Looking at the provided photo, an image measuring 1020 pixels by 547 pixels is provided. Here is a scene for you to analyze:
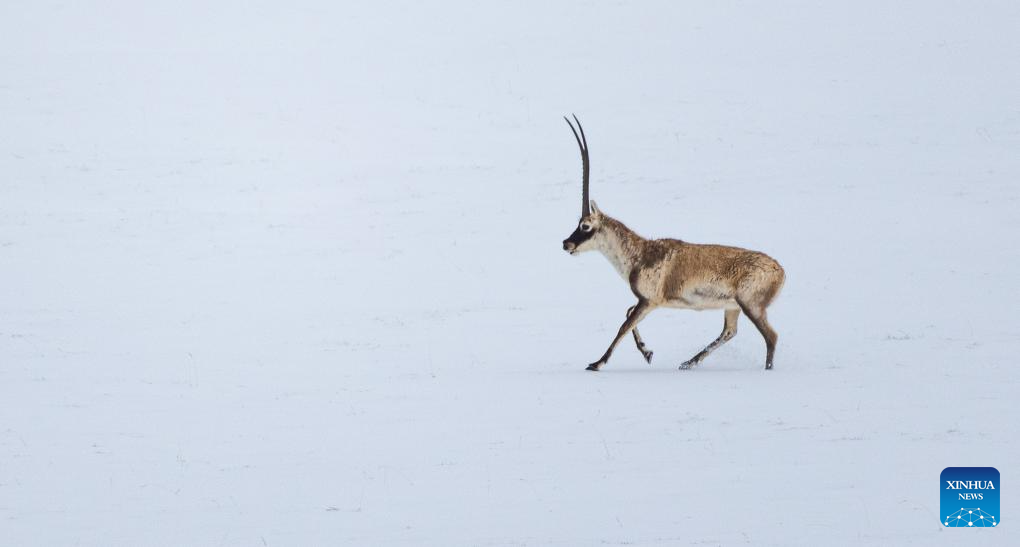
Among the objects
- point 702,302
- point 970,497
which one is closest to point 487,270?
point 702,302

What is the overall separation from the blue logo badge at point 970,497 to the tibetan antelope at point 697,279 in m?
4.48

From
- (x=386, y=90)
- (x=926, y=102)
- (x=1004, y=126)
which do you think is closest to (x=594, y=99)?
(x=386, y=90)

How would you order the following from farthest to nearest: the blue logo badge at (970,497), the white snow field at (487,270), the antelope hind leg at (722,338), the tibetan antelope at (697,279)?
the antelope hind leg at (722,338)
the tibetan antelope at (697,279)
the white snow field at (487,270)
the blue logo badge at (970,497)

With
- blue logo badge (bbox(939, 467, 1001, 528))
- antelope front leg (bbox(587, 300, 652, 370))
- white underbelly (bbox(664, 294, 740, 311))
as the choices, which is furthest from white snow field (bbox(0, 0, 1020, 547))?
white underbelly (bbox(664, 294, 740, 311))

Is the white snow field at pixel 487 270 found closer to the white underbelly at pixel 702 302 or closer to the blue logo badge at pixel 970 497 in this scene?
the blue logo badge at pixel 970 497

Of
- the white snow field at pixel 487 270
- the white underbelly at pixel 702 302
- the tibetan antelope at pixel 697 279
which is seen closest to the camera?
the white snow field at pixel 487 270

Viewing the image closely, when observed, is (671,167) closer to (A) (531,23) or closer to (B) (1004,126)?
(B) (1004,126)

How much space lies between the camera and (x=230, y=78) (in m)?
40.2

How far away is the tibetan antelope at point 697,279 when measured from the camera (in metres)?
13.0

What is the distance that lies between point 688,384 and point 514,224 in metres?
13.2

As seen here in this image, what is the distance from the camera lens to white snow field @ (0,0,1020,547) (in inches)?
346

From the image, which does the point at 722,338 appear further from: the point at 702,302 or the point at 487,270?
the point at 487,270

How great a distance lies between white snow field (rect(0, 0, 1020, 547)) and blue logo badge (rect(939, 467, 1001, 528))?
114 millimetres

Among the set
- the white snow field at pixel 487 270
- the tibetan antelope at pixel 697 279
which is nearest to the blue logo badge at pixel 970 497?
the white snow field at pixel 487 270
